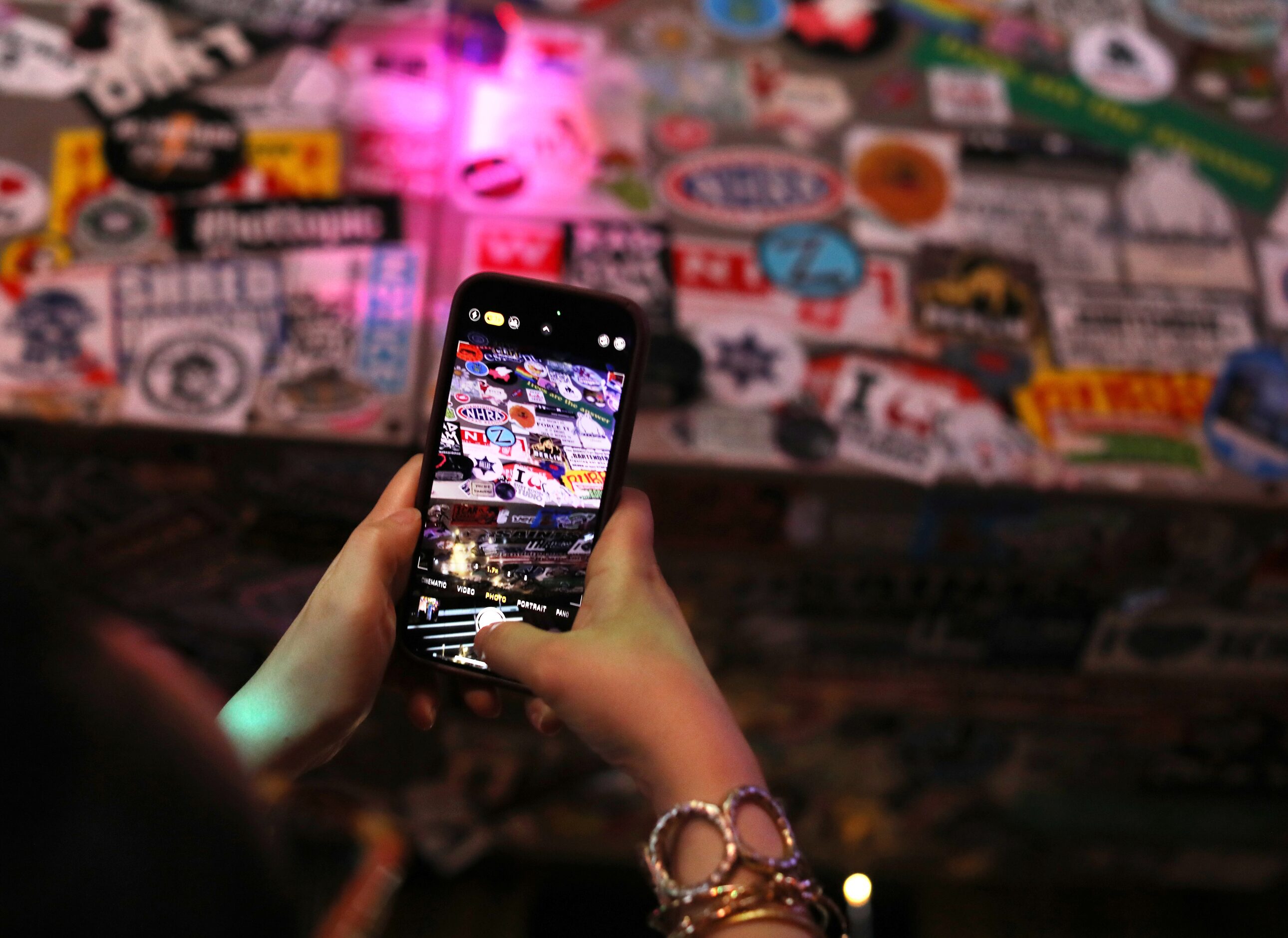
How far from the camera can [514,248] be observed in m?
0.94

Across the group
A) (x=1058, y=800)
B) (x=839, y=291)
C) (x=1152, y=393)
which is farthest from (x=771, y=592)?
(x=1058, y=800)

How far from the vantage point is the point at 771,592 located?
38.6 inches

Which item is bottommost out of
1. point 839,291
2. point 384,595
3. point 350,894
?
point 350,894

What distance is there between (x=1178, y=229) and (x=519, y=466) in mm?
860

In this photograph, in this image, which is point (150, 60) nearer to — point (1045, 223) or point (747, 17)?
point (747, 17)

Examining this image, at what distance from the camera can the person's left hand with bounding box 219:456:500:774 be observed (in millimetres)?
601

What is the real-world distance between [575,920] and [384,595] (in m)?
0.99

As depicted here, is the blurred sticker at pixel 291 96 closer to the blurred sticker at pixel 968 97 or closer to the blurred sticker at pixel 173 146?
the blurred sticker at pixel 173 146

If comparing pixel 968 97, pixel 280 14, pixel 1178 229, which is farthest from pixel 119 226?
pixel 1178 229

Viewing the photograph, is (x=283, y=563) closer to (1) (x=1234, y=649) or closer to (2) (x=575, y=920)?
(2) (x=575, y=920)

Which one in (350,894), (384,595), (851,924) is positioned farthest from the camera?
(851,924)

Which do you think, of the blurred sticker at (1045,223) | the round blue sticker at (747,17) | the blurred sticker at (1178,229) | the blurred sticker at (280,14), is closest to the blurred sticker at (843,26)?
the round blue sticker at (747,17)

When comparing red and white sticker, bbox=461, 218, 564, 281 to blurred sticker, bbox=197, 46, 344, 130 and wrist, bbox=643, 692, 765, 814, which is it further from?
wrist, bbox=643, 692, 765, 814

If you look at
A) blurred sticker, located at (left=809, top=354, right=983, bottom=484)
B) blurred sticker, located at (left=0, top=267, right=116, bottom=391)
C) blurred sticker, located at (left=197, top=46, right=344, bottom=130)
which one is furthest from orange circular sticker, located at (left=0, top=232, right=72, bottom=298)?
blurred sticker, located at (left=809, top=354, right=983, bottom=484)
